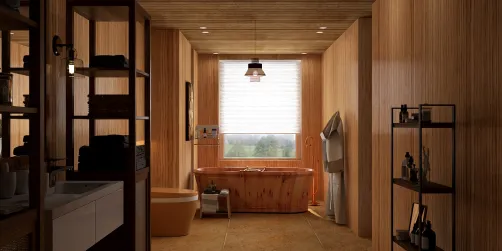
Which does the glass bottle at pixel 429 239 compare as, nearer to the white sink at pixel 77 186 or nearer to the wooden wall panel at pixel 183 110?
the white sink at pixel 77 186

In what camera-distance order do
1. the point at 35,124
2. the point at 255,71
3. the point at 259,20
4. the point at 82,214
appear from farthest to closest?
the point at 255,71 → the point at 259,20 → the point at 82,214 → the point at 35,124

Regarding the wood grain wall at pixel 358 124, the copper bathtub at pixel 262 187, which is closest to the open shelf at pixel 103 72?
the wood grain wall at pixel 358 124

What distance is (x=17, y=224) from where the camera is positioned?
2379mm

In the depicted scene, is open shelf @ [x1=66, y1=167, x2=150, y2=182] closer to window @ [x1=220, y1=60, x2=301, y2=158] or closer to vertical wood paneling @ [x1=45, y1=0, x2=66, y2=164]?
vertical wood paneling @ [x1=45, y1=0, x2=66, y2=164]

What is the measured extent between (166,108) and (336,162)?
260 cm

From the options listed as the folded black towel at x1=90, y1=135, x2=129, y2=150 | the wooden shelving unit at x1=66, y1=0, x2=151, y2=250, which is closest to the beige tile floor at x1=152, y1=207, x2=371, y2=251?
the wooden shelving unit at x1=66, y1=0, x2=151, y2=250

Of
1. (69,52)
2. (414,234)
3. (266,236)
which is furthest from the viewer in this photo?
(266,236)

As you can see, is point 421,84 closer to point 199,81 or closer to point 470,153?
point 470,153

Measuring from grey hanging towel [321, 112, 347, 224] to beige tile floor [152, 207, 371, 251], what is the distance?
24cm

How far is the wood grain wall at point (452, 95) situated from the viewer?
304 cm

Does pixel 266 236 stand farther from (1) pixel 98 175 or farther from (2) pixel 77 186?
(2) pixel 77 186

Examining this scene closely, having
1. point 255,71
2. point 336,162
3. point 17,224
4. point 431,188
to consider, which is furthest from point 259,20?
point 17,224

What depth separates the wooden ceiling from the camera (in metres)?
6.20

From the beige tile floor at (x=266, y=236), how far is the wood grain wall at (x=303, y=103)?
79.7 inches
